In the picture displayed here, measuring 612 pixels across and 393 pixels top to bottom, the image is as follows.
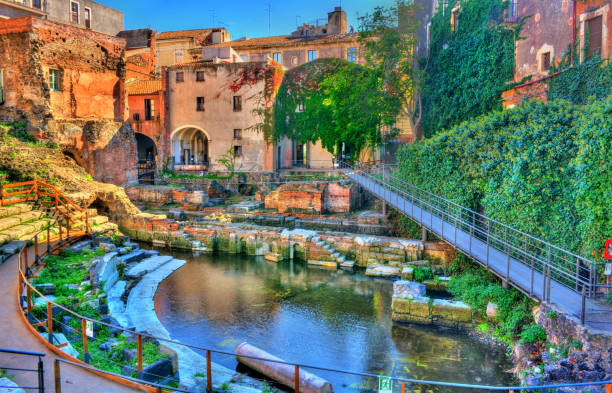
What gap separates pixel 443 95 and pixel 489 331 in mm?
15214

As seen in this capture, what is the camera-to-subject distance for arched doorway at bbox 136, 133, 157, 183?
31.0 meters

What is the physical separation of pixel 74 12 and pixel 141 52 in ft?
18.5

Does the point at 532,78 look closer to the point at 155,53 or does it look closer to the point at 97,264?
the point at 97,264

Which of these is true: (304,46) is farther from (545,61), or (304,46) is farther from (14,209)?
(14,209)

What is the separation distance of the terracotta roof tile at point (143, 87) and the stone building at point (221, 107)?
3302 millimetres

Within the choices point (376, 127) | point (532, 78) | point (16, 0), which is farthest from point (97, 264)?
point (16, 0)

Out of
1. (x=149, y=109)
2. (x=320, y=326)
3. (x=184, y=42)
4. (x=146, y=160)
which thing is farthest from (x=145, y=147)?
(x=320, y=326)

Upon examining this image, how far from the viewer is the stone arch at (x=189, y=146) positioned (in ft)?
102

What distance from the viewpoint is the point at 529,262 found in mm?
10414

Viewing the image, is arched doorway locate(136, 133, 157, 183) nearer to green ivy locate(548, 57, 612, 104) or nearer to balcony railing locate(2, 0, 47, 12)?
balcony railing locate(2, 0, 47, 12)

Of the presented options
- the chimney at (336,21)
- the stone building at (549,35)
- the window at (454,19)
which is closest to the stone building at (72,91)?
the chimney at (336,21)

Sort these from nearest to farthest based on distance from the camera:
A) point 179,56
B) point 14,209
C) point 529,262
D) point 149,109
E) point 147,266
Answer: point 529,262 → point 14,209 → point 147,266 → point 149,109 → point 179,56

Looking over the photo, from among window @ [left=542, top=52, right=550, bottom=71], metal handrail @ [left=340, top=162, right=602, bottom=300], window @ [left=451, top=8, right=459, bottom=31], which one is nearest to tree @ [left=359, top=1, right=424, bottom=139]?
window @ [left=451, top=8, right=459, bottom=31]

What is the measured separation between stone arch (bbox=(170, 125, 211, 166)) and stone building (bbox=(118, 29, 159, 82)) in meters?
8.98
